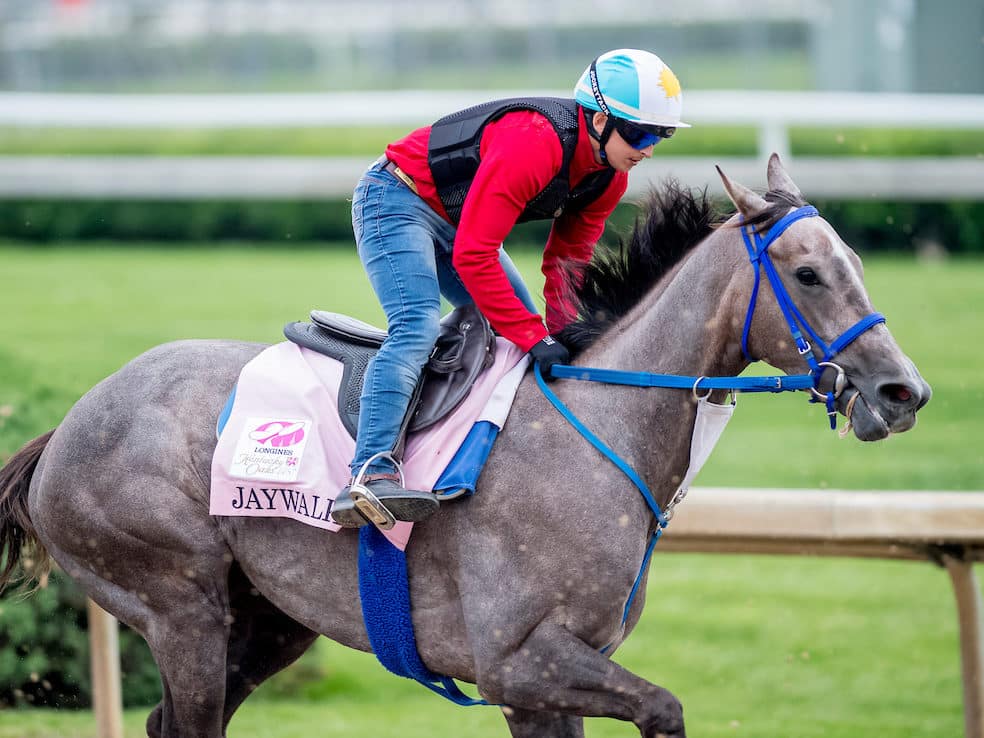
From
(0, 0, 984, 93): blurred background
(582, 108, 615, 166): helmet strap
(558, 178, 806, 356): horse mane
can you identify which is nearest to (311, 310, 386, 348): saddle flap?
(558, 178, 806, 356): horse mane

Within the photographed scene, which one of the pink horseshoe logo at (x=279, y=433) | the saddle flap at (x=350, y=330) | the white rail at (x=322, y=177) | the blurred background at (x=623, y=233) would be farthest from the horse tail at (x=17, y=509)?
the white rail at (x=322, y=177)

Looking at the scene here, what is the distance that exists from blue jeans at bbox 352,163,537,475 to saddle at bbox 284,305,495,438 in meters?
0.08

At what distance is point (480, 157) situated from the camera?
344 cm

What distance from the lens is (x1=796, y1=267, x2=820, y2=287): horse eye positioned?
10.4ft

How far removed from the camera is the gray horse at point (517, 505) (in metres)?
3.24

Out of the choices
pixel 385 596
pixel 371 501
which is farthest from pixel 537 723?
pixel 371 501

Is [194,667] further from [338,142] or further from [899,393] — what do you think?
[338,142]

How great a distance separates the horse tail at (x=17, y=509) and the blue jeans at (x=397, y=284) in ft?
3.99

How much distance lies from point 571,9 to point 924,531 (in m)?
26.9

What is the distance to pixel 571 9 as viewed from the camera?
97.6ft

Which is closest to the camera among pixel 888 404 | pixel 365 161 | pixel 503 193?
pixel 888 404

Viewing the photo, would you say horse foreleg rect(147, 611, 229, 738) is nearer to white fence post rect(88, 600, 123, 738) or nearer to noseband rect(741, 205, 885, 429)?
white fence post rect(88, 600, 123, 738)

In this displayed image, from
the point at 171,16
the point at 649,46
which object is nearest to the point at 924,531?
the point at 649,46

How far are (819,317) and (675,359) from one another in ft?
1.33
